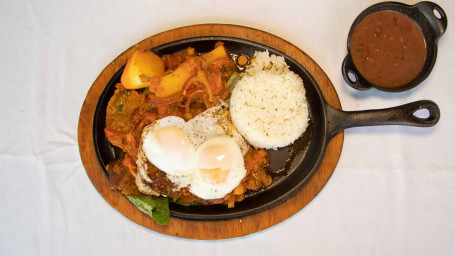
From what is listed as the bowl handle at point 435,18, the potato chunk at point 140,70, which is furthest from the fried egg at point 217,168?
the bowl handle at point 435,18

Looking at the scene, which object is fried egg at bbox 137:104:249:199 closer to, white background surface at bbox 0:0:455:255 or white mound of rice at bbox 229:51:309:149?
white mound of rice at bbox 229:51:309:149

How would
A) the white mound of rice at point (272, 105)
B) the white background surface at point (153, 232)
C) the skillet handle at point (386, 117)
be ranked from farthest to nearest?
the white background surface at point (153, 232)
the white mound of rice at point (272, 105)
the skillet handle at point (386, 117)

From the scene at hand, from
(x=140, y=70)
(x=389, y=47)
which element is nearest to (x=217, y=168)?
(x=140, y=70)

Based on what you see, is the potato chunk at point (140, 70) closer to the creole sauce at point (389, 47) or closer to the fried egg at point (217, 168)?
the fried egg at point (217, 168)

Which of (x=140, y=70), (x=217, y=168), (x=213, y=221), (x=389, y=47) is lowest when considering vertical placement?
(x=213, y=221)

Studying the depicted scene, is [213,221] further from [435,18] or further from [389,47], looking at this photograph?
[435,18]

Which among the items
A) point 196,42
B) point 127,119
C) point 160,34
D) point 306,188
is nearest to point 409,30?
point 306,188
